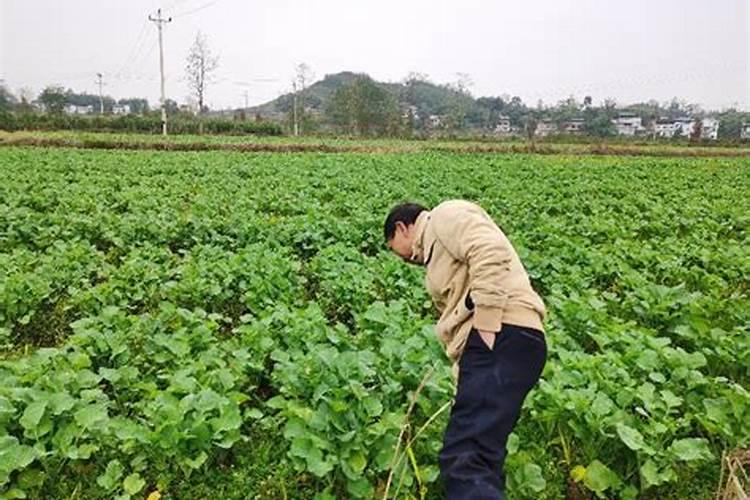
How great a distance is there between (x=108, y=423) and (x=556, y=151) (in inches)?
1464

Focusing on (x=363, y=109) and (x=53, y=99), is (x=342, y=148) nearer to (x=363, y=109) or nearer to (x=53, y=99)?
(x=363, y=109)

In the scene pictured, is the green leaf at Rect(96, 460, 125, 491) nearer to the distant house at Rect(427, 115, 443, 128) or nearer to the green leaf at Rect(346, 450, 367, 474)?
the green leaf at Rect(346, 450, 367, 474)

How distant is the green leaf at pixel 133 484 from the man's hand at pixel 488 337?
2030 millimetres

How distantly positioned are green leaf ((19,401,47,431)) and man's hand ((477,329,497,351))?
246 centimetres

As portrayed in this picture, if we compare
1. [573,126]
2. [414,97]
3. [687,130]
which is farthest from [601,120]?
[414,97]

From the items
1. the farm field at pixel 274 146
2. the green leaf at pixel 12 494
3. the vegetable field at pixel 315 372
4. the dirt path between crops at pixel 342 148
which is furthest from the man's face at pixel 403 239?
the farm field at pixel 274 146

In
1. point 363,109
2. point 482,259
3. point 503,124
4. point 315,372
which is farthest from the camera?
point 503,124

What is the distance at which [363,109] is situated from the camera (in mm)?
60219

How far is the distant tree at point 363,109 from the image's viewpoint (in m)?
59.8

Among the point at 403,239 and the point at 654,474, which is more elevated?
the point at 403,239

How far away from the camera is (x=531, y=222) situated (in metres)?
10.4

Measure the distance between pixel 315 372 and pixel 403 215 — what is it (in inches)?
51.1

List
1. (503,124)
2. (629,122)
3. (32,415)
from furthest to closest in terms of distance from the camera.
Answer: (503,124) → (629,122) → (32,415)

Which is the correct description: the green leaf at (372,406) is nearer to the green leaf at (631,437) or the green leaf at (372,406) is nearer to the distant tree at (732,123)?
the green leaf at (631,437)
